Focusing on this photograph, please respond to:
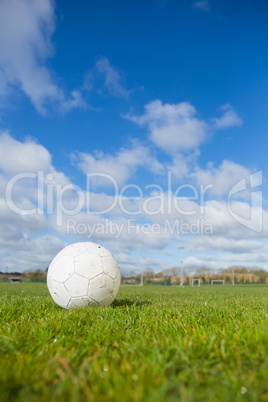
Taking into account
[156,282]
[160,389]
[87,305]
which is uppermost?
[160,389]

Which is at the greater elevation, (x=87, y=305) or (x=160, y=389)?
(x=160, y=389)

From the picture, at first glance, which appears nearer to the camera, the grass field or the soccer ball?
the grass field

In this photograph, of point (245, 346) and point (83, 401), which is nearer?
point (83, 401)

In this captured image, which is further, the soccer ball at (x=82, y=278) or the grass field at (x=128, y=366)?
the soccer ball at (x=82, y=278)

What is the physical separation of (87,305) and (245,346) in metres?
3.34

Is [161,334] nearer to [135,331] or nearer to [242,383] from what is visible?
[135,331]

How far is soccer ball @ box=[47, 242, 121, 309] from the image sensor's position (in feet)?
16.5

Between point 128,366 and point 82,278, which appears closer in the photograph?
point 128,366

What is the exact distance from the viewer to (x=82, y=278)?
16.4ft

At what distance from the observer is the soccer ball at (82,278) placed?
5.02 m

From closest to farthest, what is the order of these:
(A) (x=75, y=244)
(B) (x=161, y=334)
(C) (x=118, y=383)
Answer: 1. (C) (x=118, y=383)
2. (B) (x=161, y=334)
3. (A) (x=75, y=244)

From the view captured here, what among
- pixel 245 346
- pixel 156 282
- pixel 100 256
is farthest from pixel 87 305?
pixel 156 282

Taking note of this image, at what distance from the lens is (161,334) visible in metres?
3.12

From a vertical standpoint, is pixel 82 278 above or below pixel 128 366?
above
